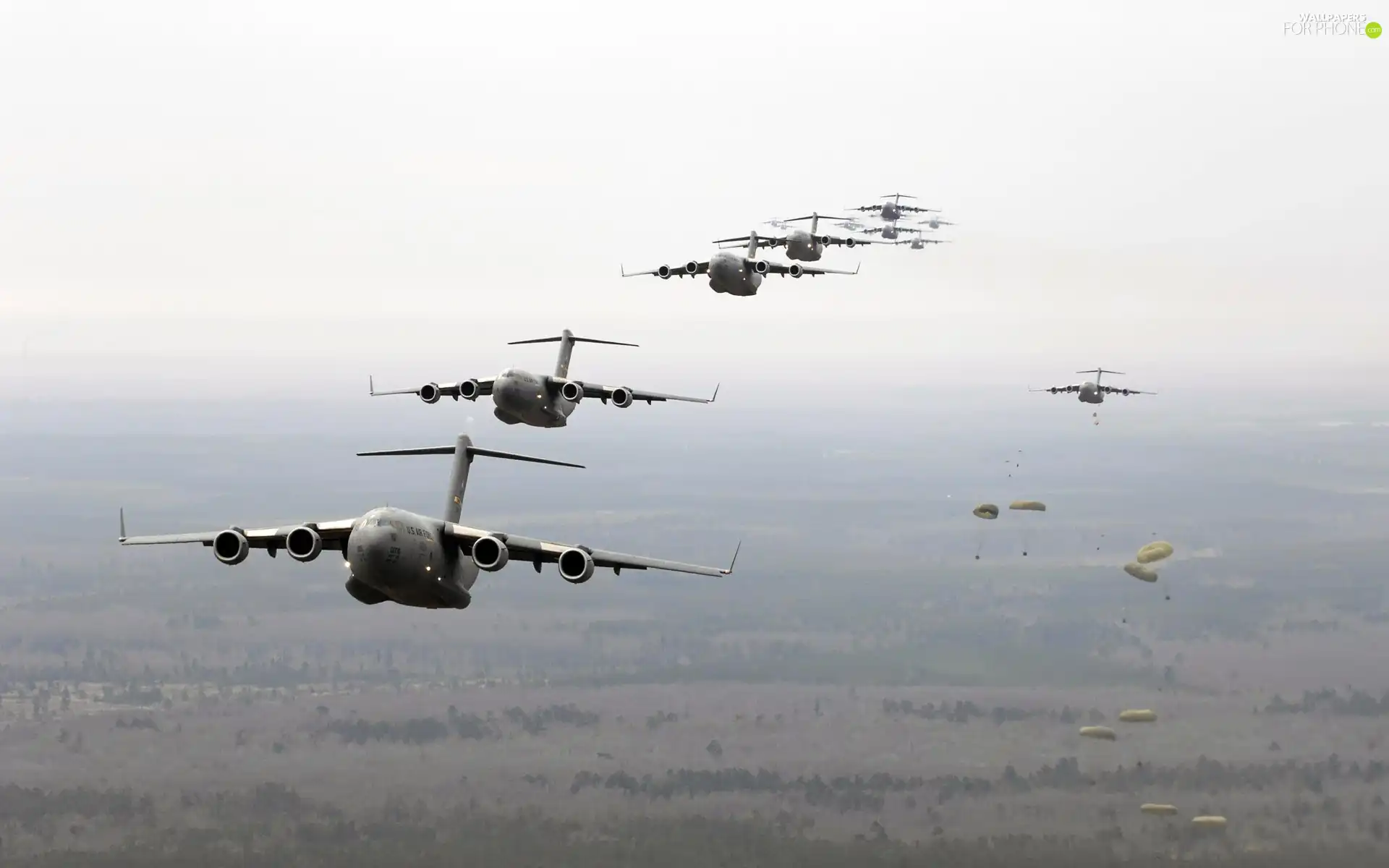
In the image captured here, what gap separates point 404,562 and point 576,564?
8625 mm

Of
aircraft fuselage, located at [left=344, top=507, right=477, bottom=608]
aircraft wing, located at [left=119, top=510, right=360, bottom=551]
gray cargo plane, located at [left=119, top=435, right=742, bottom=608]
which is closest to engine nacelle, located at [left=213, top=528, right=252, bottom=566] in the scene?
gray cargo plane, located at [left=119, top=435, right=742, bottom=608]

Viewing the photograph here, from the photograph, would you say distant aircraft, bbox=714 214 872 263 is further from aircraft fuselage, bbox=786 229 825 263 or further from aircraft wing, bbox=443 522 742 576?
aircraft wing, bbox=443 522 742 576

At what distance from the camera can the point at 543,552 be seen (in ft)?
211

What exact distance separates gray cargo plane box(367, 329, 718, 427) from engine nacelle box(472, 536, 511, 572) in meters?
27.6

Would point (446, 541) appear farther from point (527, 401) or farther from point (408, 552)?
point (527, 401)

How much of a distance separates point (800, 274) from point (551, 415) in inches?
940

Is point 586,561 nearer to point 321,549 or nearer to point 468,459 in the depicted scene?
point 321,549

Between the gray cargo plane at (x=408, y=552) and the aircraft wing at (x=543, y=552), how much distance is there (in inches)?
3.1

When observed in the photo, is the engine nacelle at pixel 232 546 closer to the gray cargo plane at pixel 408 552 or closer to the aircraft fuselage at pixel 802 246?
the gray cargo plane at pixel 408 552

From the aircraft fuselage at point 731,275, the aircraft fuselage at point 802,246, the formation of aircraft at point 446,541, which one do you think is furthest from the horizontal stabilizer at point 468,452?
the aircraft fuselage at point 802,246

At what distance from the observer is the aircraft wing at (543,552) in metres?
61.2

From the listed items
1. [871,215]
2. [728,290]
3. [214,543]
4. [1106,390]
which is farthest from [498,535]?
[1106,390]

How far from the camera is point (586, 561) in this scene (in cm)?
6094

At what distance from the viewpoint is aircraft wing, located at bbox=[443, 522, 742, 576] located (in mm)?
61250
